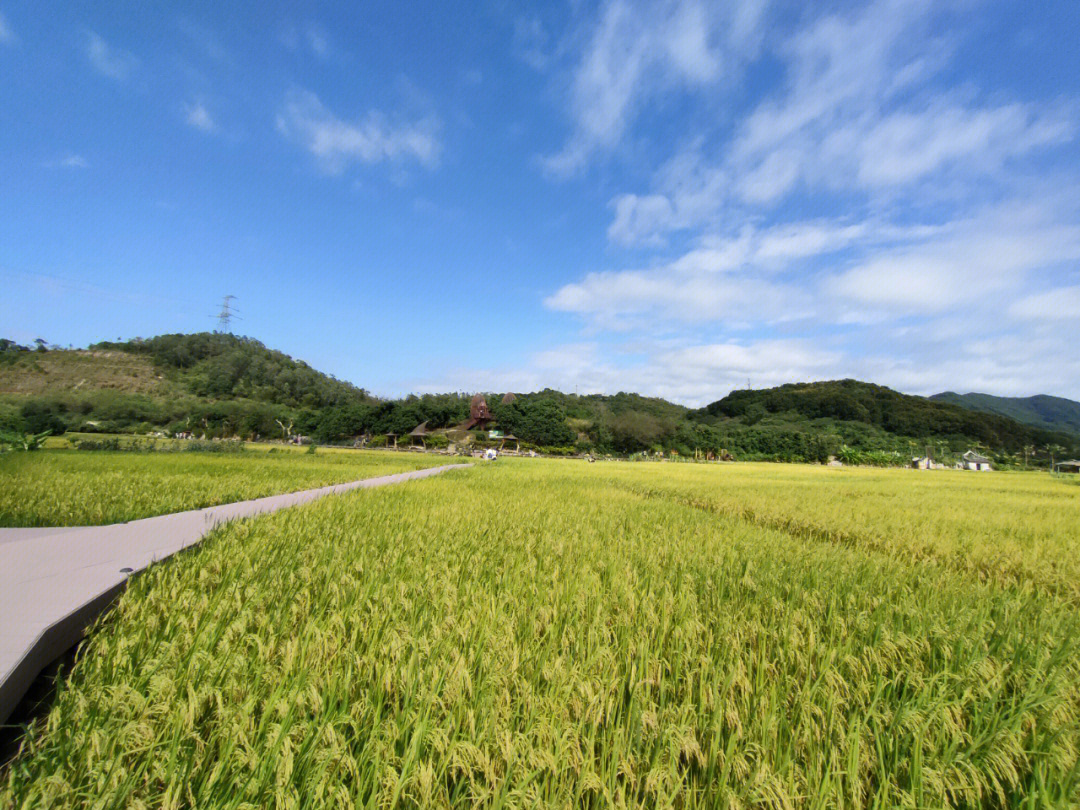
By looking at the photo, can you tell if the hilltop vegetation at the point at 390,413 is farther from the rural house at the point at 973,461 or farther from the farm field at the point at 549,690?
the farm field at the point at 549,690

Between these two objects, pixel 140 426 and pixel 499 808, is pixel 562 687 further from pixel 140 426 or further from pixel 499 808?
pixel 140 426

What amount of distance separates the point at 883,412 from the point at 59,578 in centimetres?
11024

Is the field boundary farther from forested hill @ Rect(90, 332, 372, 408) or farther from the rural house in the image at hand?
forested hill @ Rect(90, 332, 372, 408)

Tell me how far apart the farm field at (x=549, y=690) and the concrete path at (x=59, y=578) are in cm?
14

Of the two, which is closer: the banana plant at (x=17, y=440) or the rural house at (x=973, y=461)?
the banana plant at (x=17, y=440)

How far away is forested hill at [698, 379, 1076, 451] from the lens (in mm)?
78000

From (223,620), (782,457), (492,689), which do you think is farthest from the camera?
(782,457)

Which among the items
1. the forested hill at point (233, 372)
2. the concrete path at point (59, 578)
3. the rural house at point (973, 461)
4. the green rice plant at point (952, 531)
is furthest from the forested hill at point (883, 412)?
the concrete path at point (59, 578)

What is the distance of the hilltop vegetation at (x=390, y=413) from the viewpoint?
4591 centimetres

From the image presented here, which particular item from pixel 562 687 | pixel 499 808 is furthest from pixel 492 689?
pixel 499 808

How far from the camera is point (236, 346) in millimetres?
95375

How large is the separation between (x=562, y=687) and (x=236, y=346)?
113281 millimetres

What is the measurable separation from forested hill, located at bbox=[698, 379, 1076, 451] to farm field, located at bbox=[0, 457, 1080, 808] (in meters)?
96.2

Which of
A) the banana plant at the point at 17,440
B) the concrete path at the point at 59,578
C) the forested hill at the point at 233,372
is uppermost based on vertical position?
the forested hill at the point at 233,372
